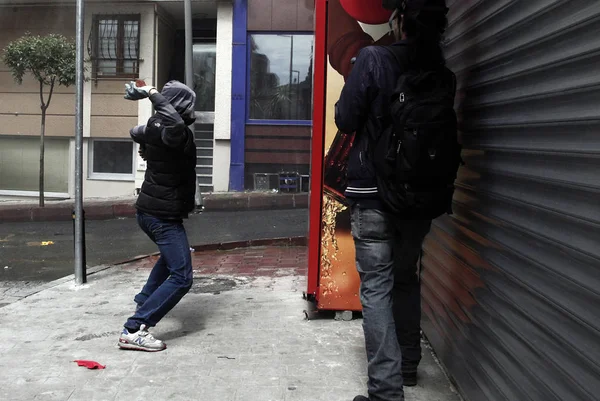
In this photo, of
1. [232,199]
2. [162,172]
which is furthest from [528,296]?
[232,199]

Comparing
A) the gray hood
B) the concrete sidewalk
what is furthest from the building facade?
the gray hood

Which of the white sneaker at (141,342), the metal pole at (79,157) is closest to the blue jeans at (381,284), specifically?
the white sneaker at (141,342)

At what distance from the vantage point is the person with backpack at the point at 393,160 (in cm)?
275

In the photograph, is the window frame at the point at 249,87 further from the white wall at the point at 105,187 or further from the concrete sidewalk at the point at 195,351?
the concrete sidewalk at the point at 195,351

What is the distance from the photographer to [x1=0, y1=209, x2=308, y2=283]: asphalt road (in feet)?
26.4

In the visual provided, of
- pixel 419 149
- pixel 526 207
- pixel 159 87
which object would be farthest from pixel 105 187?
pixel 526 207

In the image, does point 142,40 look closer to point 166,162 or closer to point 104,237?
point 104,237

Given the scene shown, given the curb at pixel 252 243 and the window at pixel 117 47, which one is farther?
the window at pixel 117 47

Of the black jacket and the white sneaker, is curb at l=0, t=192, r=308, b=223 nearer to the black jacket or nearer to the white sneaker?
the white sneaker

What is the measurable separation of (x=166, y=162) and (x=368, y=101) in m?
1.66

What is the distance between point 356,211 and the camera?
306 centimetres

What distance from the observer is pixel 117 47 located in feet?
56.5

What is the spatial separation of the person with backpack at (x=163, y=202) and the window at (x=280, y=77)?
12568mm

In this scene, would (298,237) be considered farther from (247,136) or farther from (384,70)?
(247,136)
